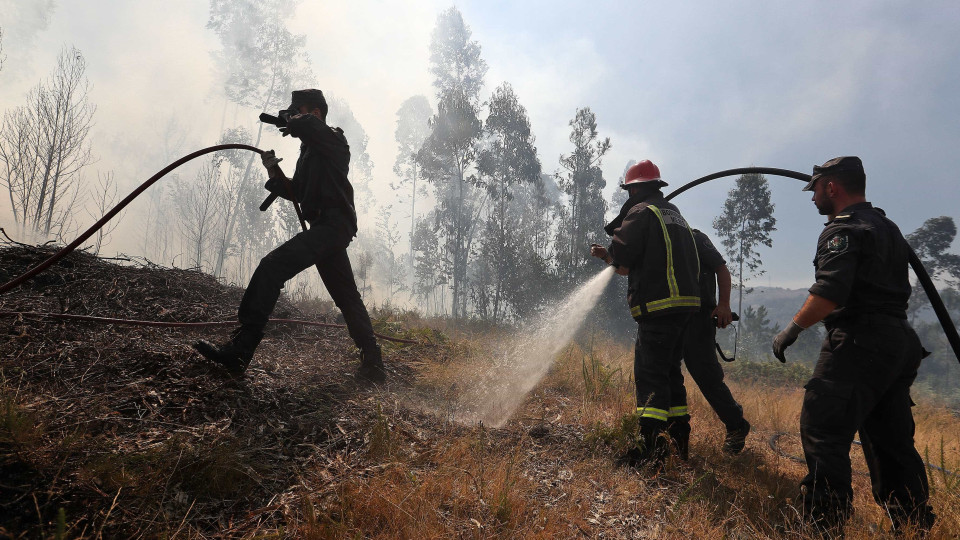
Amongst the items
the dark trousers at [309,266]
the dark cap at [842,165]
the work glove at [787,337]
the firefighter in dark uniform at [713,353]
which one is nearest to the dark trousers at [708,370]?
the firefighter in dark uniform at [713,353]

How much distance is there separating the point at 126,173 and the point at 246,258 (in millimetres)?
12807

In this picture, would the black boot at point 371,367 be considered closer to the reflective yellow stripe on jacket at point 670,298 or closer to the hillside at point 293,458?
the hillside at point 293,458

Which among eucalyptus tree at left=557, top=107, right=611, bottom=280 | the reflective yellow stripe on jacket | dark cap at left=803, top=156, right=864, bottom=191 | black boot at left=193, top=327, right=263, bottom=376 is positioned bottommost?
black boot at left=193, top=327, right=263, bottom=376

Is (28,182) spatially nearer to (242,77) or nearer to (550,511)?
(550,511)

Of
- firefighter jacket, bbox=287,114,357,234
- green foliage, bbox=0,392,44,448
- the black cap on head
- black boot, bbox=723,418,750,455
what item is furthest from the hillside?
the black cap on head

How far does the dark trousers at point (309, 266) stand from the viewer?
9.37 feet

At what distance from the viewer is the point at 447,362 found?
5.11m

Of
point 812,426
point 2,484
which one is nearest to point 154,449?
point 2,484

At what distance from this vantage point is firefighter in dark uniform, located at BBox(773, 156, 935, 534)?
83.2 inches

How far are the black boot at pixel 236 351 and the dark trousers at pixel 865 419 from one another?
340cm

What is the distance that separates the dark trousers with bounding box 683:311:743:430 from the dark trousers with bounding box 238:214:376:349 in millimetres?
2879

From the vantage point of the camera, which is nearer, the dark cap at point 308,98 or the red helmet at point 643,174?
the red helmet at point 643,174

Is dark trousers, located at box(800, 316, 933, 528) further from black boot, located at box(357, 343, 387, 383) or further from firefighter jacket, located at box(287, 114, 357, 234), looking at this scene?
firefighter jacket, located at box(287, 114, 357, 234)

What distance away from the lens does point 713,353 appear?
11.3 feet
